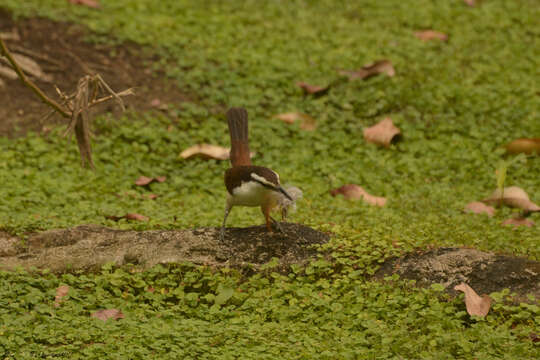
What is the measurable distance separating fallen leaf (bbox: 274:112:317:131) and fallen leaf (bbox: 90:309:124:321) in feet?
14.8

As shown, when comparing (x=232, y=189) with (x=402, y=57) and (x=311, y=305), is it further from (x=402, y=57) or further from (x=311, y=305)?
(x=402, y=57)

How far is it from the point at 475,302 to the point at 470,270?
41cm

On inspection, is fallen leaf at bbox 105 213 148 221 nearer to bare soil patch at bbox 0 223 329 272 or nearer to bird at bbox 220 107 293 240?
bare soil patch at bbox 0 223 329 272

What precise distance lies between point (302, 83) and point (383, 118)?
118 cm

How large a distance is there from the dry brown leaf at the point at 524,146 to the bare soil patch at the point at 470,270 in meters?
3.22

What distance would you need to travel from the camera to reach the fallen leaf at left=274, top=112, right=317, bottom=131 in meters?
9.20

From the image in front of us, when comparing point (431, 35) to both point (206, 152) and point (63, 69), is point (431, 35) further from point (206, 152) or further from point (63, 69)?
point (63, 69)

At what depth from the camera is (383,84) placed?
9.81m

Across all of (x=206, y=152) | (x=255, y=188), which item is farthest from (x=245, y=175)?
(x=206, y=152)

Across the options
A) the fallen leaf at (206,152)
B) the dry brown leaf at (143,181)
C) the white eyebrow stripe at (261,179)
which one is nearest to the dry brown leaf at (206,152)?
the fallen leaf at (206,152)

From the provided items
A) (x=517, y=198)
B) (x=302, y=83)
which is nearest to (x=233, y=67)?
(x=302, y=83)

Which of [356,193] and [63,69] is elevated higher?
[63,69]

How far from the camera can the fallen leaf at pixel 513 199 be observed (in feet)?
24.2

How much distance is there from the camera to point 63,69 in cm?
978
